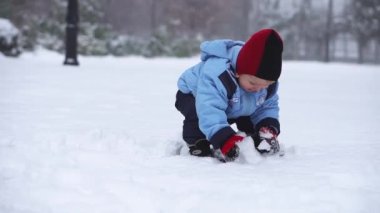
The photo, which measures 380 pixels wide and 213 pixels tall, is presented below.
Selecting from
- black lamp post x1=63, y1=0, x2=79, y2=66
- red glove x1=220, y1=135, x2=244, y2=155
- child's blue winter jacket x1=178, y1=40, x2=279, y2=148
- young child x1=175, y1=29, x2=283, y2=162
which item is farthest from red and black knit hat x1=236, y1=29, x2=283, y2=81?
black lamp post x1=63, y1=0, x2=79, y2=66

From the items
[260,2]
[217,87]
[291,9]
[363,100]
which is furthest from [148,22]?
[217,87]

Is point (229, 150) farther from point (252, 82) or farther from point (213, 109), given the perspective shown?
point (252, 82)

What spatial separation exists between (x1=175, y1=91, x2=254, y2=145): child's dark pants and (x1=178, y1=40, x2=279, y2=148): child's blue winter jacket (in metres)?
0.05

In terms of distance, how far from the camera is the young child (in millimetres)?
2215

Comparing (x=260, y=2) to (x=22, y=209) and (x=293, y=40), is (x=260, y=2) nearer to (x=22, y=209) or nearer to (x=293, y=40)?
(x=293, y=40)

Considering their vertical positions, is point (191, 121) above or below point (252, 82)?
below

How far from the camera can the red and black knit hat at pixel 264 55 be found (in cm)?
221

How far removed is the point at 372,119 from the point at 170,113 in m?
1.82

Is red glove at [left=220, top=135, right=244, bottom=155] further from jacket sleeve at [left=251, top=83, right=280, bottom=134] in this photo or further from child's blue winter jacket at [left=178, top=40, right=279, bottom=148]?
jacket sleeve at [left=251, top=83, right=280, bottom=134]

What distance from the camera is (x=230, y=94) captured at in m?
2.32

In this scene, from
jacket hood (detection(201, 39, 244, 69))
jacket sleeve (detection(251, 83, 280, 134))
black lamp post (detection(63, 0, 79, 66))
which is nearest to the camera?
jacket hood (detection(201, 39, 244, 69))

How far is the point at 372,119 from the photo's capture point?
4.29 m

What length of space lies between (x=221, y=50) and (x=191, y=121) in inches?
16.0

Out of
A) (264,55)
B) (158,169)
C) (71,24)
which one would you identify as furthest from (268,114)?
(71,24)
